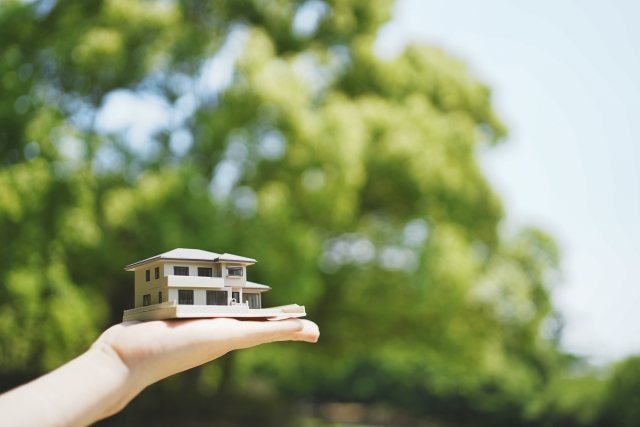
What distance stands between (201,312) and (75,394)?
589mm

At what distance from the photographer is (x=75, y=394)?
2.03m

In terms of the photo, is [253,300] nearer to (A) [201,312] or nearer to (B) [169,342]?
(A) [201,312]

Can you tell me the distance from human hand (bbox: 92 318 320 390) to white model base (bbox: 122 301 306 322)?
0.04 m

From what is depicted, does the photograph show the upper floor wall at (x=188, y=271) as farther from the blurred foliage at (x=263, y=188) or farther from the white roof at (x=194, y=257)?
the blurred foliage at (x=263, y=188)

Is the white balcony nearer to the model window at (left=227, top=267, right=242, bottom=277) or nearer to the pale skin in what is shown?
the model window at (left=227, top=267, right=242, bottom=277)

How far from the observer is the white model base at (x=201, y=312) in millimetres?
2408

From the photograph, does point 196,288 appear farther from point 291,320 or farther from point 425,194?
point 425,194

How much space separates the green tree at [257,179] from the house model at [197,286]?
7.92 meters

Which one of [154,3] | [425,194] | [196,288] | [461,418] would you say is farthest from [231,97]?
[461,418]

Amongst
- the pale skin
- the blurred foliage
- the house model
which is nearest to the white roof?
the house model

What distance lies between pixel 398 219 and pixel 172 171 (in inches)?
197

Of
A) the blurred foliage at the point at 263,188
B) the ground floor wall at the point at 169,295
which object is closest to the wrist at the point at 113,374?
the ground floor wall at the point at 169,295

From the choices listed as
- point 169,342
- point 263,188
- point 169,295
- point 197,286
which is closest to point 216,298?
point 197,286

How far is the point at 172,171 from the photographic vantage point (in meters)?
11.6
